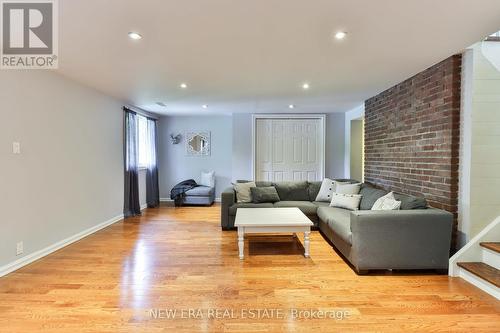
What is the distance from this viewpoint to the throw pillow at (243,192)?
4.80 meters

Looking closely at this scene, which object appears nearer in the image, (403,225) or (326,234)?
(403,225)

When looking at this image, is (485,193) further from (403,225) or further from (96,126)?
(96,126)

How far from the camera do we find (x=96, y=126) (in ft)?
14.5

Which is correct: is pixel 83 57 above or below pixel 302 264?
above

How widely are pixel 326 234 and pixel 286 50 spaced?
8.66 ft

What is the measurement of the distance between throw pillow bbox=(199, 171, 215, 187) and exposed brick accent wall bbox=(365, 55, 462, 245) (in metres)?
4.03

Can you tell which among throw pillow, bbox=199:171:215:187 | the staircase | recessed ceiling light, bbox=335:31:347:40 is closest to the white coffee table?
the staircase

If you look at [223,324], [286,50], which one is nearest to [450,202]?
[286,50]

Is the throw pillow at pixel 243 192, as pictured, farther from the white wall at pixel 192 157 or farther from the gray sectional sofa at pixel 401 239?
the white wall at pixel 192 157

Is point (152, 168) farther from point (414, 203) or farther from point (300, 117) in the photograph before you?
point (414, 203)

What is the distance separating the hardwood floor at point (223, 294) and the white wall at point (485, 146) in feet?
2.70

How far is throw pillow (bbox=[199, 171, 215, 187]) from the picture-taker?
7.12 meters

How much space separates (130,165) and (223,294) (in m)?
3.90

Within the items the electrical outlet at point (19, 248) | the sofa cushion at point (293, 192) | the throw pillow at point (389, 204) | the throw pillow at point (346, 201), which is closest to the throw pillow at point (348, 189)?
the throw pillow at point (346, 201)
